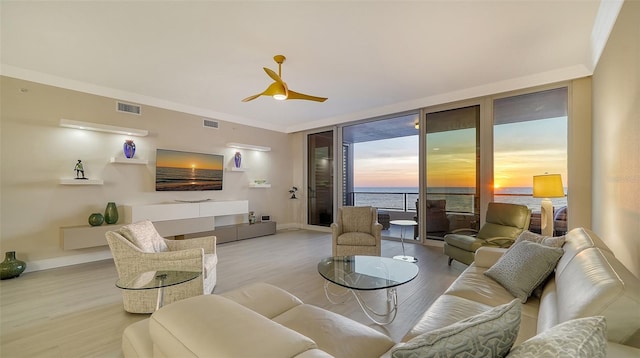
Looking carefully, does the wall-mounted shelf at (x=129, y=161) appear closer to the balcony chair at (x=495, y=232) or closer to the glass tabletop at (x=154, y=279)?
the glass tabletop at (x=154, y=279)

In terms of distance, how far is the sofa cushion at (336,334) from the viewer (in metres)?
1.25

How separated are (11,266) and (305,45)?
485 cm

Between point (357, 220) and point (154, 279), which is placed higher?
point (357, 220)

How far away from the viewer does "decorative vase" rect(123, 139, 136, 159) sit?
4.74m

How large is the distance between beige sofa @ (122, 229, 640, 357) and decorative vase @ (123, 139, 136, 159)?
4.21 meters

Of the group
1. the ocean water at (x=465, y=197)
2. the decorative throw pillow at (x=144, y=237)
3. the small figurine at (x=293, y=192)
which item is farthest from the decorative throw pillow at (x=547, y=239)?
the small figurine at (x=293, y=192)

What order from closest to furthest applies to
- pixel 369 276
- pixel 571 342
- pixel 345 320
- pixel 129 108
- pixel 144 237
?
pixel 571 342
pixel 345 320
pixel 369 276
pixel 144 237
pixel 129 108

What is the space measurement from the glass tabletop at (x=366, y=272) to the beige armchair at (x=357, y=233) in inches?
38.7

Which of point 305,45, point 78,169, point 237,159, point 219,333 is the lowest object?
point 219,333

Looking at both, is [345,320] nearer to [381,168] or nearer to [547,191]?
[547,191]

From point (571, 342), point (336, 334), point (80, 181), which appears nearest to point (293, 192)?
point (80, 181)

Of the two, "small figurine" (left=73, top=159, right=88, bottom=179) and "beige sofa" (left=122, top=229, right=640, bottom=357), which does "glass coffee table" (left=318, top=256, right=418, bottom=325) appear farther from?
"small figurine" (left=73, top=159, right=88, bottom=179)

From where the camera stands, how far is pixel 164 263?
2471 millimetres

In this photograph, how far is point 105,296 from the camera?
3.01 m
